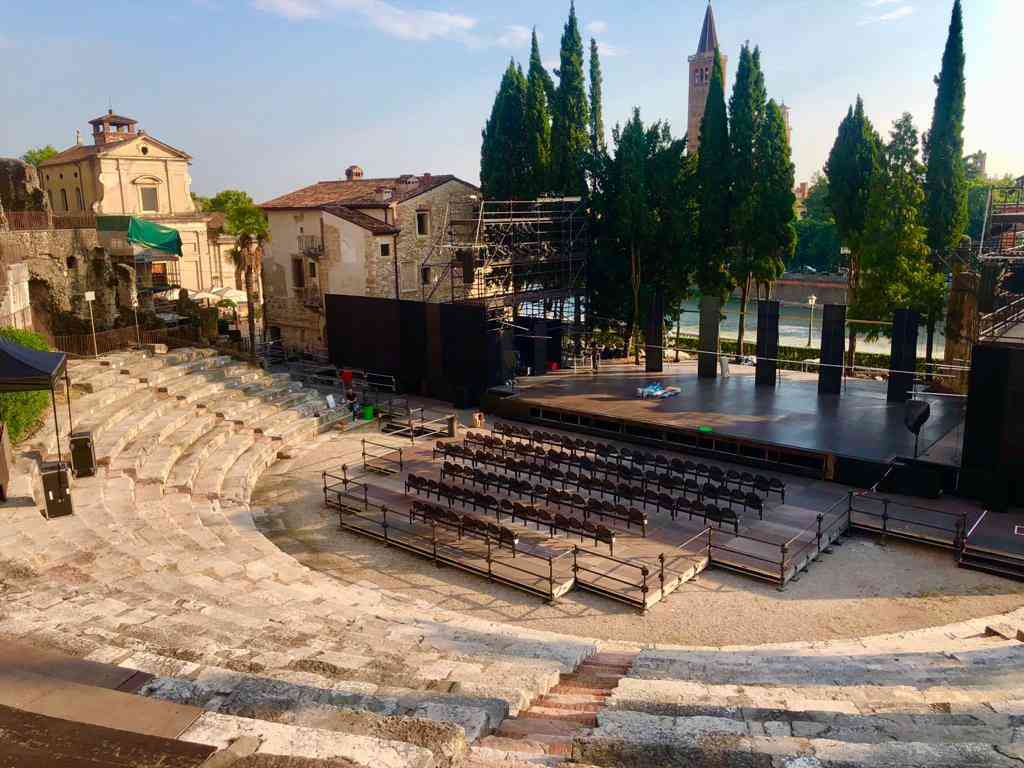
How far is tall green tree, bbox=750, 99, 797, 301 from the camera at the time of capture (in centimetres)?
3269

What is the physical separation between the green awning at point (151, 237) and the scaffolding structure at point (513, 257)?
11.0 meters

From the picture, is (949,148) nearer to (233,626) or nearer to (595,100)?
(595,100)

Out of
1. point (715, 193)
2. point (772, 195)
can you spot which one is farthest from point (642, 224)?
point (772, 195)

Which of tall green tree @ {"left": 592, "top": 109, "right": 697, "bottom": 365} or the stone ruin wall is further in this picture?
tall green tree @ {"left": 592, "top": 109, "right": 697, "bottom": 365}

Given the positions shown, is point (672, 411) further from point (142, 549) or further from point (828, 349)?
point (142, 549)

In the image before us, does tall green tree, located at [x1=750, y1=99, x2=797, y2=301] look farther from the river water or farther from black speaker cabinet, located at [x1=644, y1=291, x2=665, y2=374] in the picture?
the river water

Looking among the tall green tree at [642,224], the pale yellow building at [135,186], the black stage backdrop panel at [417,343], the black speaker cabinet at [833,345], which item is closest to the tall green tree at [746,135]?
the tall green tree at [642,224]

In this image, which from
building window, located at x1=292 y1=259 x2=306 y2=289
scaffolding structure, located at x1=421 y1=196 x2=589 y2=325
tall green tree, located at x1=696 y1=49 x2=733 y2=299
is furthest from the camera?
building window, located at x1=292 y1=259 x2=306 y2=289

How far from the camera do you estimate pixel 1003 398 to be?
733 inches

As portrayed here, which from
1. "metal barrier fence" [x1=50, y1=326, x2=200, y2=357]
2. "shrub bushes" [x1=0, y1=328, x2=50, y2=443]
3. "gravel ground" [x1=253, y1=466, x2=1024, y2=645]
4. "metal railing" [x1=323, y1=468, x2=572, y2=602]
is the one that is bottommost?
"gravel ground" [x1=253, y1=466, x2=1024, y2=645]

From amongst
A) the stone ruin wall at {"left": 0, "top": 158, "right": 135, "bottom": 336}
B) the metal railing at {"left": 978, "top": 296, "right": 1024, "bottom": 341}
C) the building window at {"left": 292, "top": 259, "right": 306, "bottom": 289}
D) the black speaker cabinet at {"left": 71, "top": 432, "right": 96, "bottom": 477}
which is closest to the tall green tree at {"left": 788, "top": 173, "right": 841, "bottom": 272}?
the building window at {"left": 292, "top": 259, "right": 306, "bottom": 289}

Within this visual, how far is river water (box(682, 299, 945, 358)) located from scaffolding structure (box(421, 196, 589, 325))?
1164 cm

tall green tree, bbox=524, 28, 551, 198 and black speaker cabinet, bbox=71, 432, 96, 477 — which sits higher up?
tall green tree, bbox=524, 28, 551, 198

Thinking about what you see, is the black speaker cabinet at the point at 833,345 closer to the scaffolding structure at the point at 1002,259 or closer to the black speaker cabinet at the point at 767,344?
the black speaker cabinet at the point at 767,344
